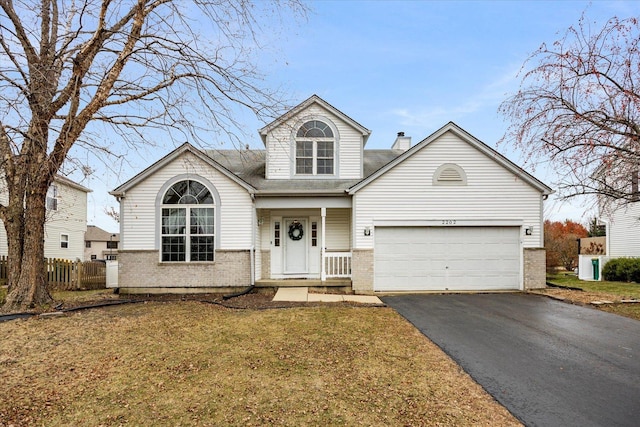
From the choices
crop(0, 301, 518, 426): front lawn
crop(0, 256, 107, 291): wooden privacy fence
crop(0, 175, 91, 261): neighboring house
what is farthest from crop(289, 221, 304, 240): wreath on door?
crop(0, 175, 91, 261): neighboring house

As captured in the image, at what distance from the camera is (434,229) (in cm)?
1282

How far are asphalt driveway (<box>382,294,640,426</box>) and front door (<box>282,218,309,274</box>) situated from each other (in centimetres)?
433

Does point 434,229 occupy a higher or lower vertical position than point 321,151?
lower

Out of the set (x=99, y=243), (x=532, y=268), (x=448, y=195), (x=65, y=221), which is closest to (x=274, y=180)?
(x=448, y=195)

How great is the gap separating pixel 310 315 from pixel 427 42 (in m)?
9.01

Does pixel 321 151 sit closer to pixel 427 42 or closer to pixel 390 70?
pixel 390 70

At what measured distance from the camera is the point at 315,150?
45.9 ft

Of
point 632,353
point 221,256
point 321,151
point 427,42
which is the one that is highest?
point 427,42

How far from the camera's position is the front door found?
46.0 ft

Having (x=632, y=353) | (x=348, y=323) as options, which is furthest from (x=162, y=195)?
(x=632, y=353)

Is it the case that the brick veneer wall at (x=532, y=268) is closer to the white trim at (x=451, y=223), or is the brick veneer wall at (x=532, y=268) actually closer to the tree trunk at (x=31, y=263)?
the white trim at (x=451, y=223)

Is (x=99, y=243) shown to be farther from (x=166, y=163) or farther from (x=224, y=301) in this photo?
(x=224, y=301)

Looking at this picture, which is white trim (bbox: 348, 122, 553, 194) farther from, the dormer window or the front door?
the front door

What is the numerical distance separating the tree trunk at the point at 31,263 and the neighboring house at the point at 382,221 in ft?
10.6
